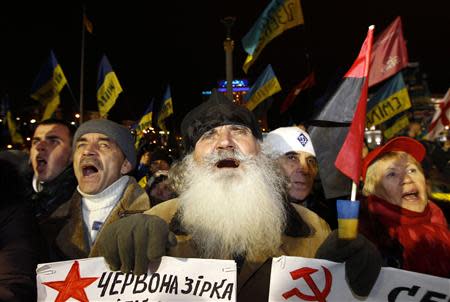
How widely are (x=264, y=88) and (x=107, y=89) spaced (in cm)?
360

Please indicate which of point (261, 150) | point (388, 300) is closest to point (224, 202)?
point (261, 150)

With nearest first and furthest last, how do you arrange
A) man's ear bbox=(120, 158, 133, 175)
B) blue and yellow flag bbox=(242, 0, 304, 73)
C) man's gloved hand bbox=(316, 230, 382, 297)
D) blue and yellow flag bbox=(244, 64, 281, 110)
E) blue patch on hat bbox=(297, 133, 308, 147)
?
man's gloved hand bbox=(316, 230, 382, 297)
man's ear bbox=(120, 158, 133, 175)
blue patch on hat bbox=(297, 133, 308, 147)
blue and yellow flag bbox=(242, 0, 304, 73)
blue and yellow flag bbox=(244, 64, 281, 110)

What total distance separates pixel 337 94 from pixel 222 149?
2.71 feet

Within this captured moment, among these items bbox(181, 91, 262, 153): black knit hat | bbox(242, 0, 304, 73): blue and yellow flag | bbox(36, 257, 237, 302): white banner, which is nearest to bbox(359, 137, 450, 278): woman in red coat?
bbox(181, 91, 262, 153): black knit hat

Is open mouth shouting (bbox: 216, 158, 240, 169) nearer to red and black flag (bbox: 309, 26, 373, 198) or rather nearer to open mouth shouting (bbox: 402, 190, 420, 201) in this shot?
red and black flag (bbox: 309, 26, 373, 198)

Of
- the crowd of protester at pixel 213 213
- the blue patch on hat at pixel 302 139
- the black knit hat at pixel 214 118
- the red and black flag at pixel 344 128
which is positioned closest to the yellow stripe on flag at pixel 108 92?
the crowd of protester at pixel 213 213

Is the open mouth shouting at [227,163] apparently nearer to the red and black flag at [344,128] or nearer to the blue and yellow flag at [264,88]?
the red and black flag at [344,128]

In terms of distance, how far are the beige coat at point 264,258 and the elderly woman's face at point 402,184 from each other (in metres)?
0.69

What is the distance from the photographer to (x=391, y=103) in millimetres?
8984

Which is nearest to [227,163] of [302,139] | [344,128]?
[344,128]

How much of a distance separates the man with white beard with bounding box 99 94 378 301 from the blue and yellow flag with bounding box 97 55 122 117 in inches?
264

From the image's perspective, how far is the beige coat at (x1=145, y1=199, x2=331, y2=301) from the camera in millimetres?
2311

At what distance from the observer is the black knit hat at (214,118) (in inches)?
111

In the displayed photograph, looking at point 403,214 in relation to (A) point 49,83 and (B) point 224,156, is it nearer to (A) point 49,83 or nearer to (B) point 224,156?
(B) point 224,156
